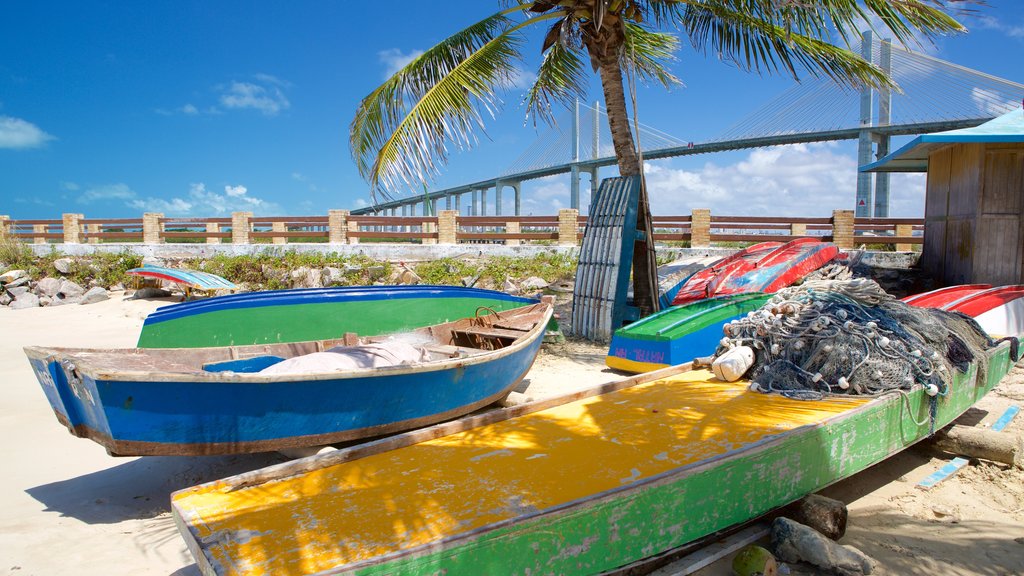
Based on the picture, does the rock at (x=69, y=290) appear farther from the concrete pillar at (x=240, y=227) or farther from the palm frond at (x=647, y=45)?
the palm frond at (x=647, y=45)

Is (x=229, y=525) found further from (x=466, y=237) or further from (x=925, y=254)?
(x=466, y=237)

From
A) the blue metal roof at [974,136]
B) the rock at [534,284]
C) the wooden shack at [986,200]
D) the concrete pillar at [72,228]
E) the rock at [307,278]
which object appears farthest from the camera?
the concrete pillar at [72,228]

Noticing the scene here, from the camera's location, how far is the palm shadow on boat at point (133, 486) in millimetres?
4156

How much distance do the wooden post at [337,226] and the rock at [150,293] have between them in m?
4.66

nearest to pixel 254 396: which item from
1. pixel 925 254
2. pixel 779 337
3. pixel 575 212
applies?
pixel 779 337

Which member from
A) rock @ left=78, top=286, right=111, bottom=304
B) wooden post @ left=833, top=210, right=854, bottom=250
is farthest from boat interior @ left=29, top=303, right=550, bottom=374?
wooden post @ left=833, top=210, right=854, bottom=250

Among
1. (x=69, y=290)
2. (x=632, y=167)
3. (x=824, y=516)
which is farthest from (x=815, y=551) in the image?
(x=69, y=290)

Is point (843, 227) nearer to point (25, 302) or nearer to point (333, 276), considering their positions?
point (333, 276)

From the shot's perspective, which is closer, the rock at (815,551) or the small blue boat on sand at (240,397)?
the rock at (815,551)

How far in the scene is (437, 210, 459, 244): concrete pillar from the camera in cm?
1727

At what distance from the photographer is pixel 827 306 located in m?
4.93

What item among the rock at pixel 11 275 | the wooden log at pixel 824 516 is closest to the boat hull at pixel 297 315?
the wooden log at pixel 824 516

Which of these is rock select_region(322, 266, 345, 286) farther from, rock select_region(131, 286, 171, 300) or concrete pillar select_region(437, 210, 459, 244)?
rock select_region(131, 286, 171, 300)

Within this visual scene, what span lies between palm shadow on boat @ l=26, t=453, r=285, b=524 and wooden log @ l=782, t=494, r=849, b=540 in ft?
12.8
